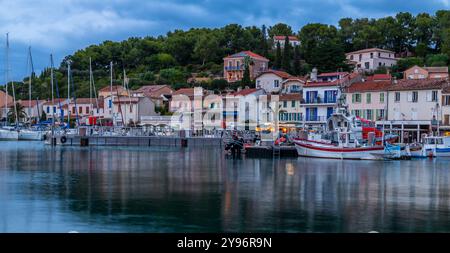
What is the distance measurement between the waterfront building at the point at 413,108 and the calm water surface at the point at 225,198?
2286 cm

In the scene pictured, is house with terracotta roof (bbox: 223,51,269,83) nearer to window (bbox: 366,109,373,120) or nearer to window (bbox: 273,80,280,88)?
window (bbox: 273,80,280,88)

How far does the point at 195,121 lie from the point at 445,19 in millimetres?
61032

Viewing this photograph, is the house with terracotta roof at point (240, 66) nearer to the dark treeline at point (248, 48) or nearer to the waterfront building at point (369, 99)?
the dark treeline at point (248, 48)

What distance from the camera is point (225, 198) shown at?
96.5 feet

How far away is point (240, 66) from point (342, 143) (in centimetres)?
6751

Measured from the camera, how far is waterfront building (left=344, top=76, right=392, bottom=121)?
247 feet

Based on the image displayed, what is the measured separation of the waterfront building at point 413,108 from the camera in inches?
2778

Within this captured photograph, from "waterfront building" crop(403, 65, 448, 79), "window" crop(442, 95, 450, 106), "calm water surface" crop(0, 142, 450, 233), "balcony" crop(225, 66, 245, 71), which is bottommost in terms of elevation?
"calm water surface" crop(0, 142, 450, 233)

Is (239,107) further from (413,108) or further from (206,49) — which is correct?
(206,49)

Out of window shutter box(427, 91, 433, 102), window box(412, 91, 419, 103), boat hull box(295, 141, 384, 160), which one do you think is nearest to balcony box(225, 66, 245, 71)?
window box(412, 91, 419, 103)

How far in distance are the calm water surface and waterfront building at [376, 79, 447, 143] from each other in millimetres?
22861

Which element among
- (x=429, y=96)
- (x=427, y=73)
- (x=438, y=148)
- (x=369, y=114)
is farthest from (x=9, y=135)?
(x=438, y=148)
